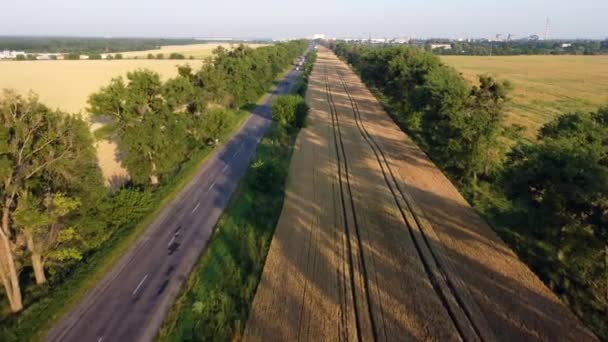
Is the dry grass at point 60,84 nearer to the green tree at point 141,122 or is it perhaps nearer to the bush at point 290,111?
the bush at point 290,111

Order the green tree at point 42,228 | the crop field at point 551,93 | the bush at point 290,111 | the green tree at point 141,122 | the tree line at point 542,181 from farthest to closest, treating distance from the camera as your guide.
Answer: the crop field at point 551,93, the bush at point 290,111, the green tree at point 141,122, the tree line at point 542,181, the green tree at point 42,228

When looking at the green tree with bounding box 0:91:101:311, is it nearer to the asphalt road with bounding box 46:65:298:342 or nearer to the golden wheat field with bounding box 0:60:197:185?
the asphalt road with bounding box 46:65:298:342

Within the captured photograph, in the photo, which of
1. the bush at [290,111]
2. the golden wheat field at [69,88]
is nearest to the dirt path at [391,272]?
the bush at [290,111]

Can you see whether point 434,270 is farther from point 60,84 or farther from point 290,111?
point 60,84

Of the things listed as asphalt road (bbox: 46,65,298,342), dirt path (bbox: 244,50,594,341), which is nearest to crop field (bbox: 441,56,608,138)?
dirt path (bbox: 244,50,594,341)

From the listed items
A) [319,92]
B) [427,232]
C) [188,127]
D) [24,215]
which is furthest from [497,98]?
[319,92]

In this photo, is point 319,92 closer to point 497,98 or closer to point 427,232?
point 497,98

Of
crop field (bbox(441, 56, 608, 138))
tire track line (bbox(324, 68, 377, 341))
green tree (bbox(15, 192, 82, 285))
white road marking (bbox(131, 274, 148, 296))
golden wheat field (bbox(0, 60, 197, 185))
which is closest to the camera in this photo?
tire track line (bbox(324, 68, 377, 341))
